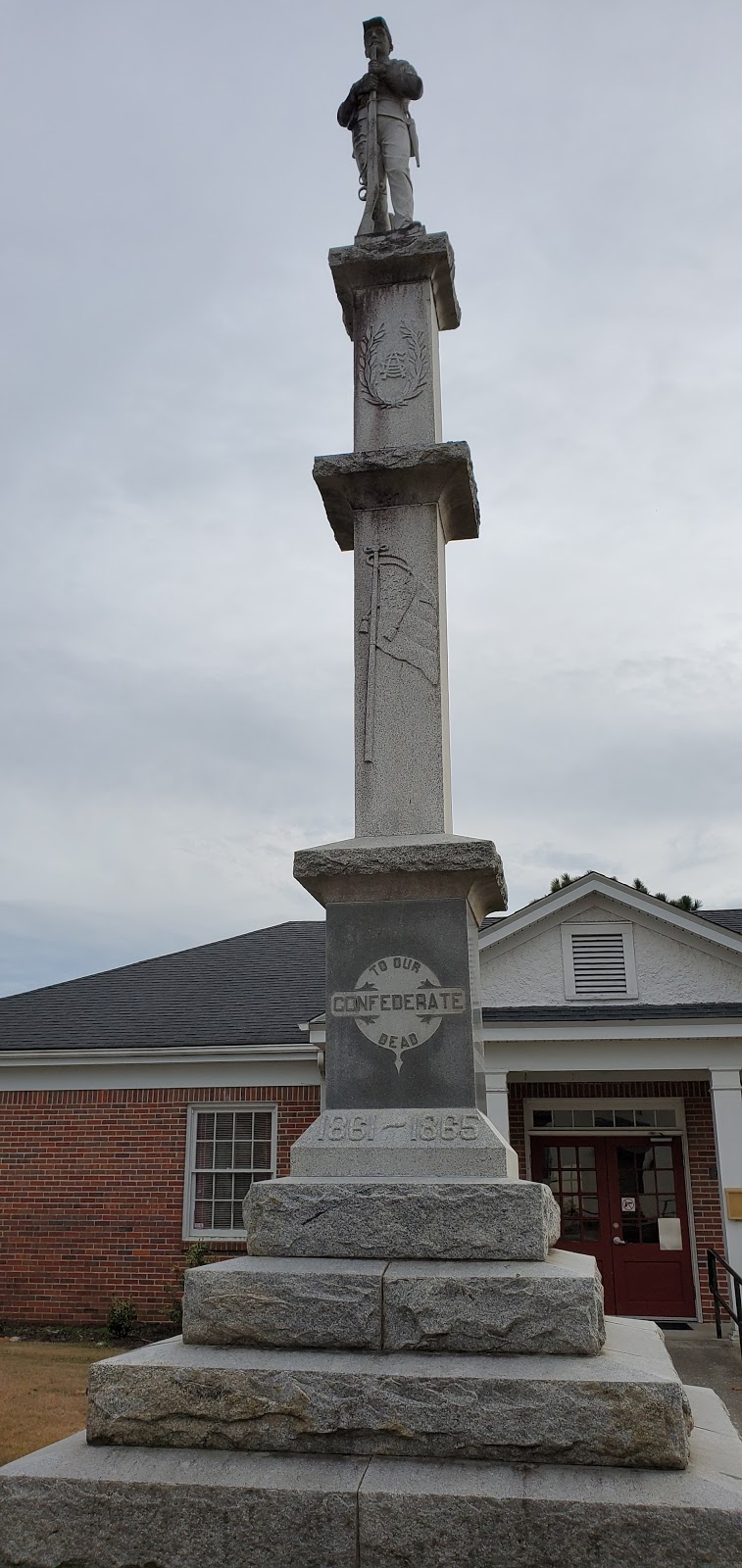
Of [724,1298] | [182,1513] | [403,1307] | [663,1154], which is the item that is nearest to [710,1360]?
[724,1298]

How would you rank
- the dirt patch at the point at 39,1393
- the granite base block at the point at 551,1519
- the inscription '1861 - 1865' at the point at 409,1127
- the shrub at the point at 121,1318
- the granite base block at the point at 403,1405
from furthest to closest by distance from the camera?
the shrub at the point at 121,1318 → the dirt patch at the point at 39,1393 → the inscription '1861 - 1865' at the point at 409,1127 → the granite base block at the point at 403,1405 → the granite base block at the point at 551,1519

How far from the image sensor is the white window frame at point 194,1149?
1262 centimetres

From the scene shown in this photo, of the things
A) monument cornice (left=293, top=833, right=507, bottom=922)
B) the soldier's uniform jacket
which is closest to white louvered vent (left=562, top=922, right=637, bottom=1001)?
monument cornice (left=293, top=833, right=507, bottom=922)

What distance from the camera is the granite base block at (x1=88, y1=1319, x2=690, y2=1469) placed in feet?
11.0

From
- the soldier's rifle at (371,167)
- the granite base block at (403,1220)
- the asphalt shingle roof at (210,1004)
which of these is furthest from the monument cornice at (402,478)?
the asphalt shingle roof at (210,1004)

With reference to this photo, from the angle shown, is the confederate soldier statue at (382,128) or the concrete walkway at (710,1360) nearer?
the confederate soldier statue at (382,128)

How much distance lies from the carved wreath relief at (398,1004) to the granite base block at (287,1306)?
3.29 ft

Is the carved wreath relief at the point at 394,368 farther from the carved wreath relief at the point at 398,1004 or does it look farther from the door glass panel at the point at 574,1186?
the door glass panel at the point at 574,1186

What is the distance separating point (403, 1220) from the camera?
412cm

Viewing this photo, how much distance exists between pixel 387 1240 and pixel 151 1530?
119 cm

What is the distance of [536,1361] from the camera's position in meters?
3.61

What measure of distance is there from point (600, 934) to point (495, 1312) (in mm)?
10141

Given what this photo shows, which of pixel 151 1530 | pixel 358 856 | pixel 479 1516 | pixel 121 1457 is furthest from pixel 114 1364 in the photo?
pixel 358 856

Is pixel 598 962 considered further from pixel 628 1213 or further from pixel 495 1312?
pixel 495 1312
